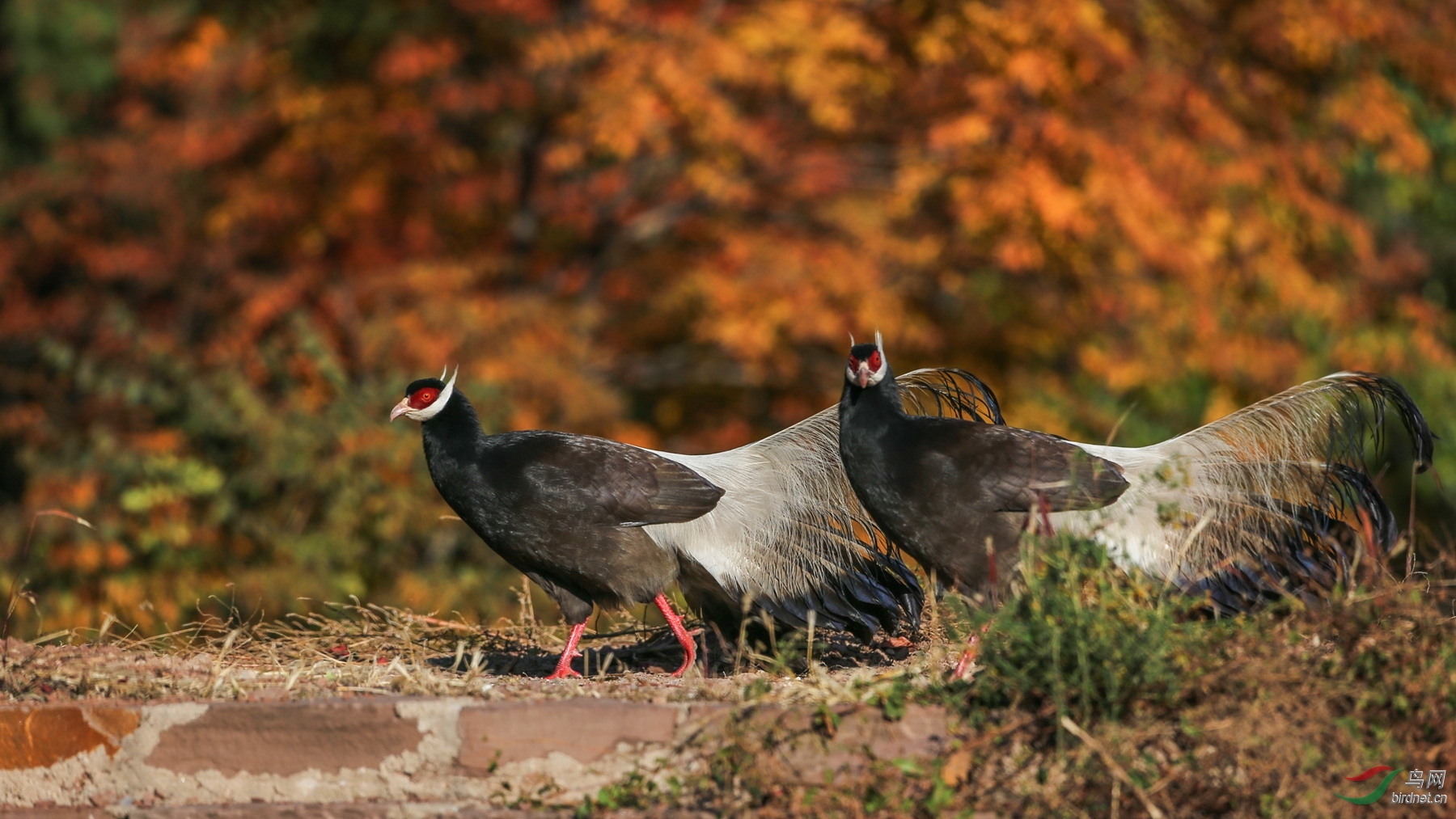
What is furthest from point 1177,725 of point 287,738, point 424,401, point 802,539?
point 424,401

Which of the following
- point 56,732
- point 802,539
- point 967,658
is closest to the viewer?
point 56,732

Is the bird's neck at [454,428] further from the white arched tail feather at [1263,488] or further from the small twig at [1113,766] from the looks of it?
the small twig at [1113,766]

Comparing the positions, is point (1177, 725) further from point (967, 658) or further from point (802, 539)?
point (802, 539)

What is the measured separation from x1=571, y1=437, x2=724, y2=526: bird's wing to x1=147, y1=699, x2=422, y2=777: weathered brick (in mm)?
1458

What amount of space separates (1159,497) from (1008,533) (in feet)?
1.64

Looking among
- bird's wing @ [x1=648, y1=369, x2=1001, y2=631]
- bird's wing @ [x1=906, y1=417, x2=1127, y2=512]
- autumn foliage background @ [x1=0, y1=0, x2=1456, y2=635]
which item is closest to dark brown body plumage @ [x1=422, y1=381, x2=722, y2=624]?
bird's wing @ [x1=648, y1=369, x2=1001, y2=631]

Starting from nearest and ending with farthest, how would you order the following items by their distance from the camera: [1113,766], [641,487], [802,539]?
[1113,766] → [641,487] → [802,539]

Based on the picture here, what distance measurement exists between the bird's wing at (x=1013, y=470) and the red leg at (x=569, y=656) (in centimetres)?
136

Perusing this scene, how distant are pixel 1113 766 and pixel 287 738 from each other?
80.3 inches

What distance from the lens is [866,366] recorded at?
4.79 metres

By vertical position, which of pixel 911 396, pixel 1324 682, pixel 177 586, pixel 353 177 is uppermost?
pixel 353 177

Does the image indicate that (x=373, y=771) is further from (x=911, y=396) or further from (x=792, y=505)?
(x=911, y=396)

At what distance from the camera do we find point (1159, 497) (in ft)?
15.1

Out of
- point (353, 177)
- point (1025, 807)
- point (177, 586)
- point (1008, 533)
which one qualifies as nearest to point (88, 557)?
point (177, 586)
